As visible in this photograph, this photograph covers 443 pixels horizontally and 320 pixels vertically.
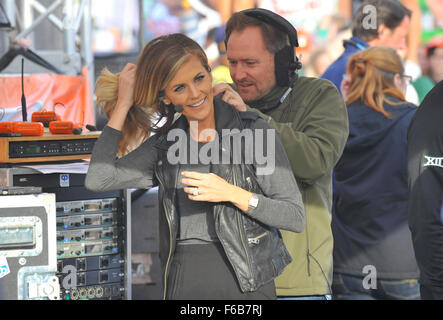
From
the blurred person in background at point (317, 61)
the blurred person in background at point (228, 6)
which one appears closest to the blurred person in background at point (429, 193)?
the blurred person in background at point (317, 61)

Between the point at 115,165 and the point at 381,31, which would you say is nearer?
the point at 115,165

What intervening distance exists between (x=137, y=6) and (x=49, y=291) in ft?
28.0

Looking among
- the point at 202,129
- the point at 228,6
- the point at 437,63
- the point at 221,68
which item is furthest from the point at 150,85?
the point at 228,6

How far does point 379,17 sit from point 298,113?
114 inches

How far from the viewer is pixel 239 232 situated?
2.32m

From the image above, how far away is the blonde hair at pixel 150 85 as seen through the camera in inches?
95.7

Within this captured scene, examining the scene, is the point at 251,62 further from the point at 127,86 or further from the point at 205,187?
the point at 205,187

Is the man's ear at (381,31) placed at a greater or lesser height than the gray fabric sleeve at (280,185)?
greater

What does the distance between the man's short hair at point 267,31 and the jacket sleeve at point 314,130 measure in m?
Result: 0.19

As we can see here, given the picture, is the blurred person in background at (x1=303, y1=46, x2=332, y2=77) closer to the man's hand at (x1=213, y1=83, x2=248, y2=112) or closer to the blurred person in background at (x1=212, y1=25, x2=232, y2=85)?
the blurred person in background at (x1=212, y1=25, x2=232, y2=85)

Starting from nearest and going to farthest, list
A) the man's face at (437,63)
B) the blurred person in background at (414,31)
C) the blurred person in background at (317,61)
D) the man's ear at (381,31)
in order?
1. the man's ear at (381,31)
2. the man's face at (437,63)
3. the blurred person in background at (414,31)
4. the blurred person in background at (317,61)

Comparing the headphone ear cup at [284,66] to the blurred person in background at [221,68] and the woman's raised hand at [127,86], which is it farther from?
the blurred person in background at [221,68]

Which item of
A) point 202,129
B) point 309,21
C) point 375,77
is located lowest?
point 202,129

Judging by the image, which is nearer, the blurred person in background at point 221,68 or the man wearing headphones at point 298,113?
the man wearing headphones at point 298,113
